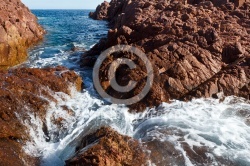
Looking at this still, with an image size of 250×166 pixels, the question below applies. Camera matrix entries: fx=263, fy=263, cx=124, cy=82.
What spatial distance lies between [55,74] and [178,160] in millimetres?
8502

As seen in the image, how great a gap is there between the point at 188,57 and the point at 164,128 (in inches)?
208

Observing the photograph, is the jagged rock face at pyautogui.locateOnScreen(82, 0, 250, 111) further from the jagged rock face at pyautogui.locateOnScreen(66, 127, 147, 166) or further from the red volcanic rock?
the red volcanic rock

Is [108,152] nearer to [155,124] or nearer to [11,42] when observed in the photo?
[155,124]

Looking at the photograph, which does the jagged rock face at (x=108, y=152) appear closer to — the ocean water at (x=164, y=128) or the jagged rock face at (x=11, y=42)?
the ocean water at (x=164, y=128)

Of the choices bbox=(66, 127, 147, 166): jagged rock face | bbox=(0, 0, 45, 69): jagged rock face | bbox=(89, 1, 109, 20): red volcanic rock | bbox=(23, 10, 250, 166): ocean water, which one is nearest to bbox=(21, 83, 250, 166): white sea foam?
bbox=(23, 10, 250, 166): ocean water

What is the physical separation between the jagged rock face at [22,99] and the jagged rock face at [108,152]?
227 centimetres

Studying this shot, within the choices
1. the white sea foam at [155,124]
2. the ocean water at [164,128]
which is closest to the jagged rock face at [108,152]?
the ocean water at [164,128]

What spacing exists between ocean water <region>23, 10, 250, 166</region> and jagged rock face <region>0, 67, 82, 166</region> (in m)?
0.36

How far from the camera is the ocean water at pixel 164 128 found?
373 inches

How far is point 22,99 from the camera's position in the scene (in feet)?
38.7

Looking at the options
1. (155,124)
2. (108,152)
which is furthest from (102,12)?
(108,152)

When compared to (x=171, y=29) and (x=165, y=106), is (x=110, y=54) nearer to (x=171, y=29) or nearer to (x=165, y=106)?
(x=171, y=29)

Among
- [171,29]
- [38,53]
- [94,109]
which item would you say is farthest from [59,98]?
[38,53]

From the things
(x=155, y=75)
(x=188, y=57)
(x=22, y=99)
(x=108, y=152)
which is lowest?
(x=108, y=152)
